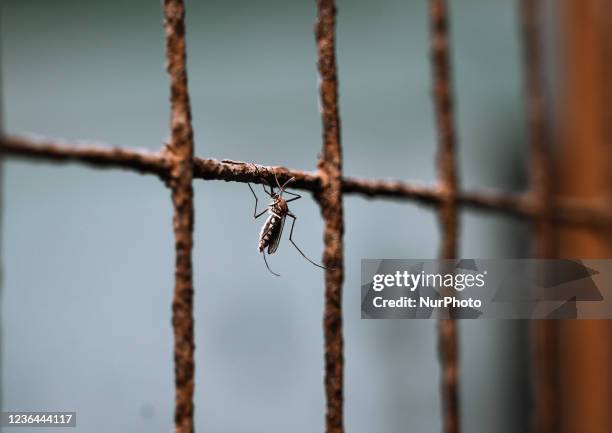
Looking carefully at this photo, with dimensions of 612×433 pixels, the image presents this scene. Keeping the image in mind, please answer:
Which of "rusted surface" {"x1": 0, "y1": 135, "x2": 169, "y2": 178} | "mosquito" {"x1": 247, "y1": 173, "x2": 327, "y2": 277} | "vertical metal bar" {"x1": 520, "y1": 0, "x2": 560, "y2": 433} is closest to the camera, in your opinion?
"rusted surface" {"x1": 0, "y1": 135, "x2": 169, "y2": 178}

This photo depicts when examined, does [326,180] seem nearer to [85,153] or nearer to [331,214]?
[331,214]

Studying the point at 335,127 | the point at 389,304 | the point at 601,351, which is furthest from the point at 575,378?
the point at 335,127

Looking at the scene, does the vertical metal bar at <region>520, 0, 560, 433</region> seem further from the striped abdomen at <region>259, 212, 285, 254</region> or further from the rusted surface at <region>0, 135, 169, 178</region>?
the rusted surface at <region>0, 135, 169, 178</region>

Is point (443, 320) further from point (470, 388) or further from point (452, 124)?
point (470, 388)

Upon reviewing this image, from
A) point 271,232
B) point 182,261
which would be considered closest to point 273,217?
point 271,232

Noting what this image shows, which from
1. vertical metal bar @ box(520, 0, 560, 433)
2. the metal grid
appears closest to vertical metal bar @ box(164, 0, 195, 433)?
the metal grid

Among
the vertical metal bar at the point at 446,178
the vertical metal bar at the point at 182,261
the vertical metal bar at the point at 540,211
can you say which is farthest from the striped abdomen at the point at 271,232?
the vertical metal bar at the point at 540,211

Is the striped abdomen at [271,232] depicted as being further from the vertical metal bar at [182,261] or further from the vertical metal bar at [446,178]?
the vertical metal bar at [446,178]
